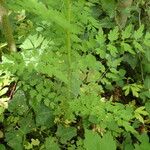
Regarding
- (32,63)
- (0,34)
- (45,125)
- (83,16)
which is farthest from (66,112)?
(0,34)

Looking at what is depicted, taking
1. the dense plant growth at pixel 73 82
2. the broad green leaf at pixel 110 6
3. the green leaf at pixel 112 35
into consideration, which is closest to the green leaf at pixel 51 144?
the dense plant growth at pixel 73 82

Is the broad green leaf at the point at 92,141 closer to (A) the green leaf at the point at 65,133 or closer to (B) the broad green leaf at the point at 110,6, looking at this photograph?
(A) the green leaf at the point at 65,133

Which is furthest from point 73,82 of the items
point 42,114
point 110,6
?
point 110,6

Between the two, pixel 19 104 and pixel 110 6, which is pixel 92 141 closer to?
pixel 19 104

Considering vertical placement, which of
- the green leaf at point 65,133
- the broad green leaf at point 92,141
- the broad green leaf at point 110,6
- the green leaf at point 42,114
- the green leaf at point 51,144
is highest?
the broad green leaf at point 110,6

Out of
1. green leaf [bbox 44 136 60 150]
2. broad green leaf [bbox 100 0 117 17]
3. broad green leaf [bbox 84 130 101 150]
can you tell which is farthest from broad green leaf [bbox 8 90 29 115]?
broad green leaf [bbox 100 0 117 17]

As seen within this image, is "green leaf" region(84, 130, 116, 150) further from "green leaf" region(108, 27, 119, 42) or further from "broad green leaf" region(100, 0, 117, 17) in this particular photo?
"broad green leaf" region(100, 0, 117, 17)

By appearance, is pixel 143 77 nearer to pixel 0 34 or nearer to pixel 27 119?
pixel 27 119
